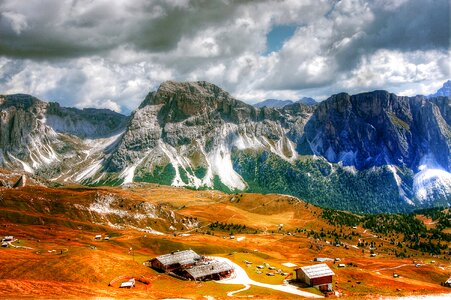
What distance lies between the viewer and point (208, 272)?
13025 centimetres

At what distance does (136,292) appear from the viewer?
99375mm

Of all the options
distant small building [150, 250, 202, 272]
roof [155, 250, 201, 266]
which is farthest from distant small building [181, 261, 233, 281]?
roof [155, 250, 201, 266]

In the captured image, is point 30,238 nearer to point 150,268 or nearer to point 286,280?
point 150,268

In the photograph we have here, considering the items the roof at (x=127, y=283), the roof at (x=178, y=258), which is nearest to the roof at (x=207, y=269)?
the roof at (x=178, y=258)

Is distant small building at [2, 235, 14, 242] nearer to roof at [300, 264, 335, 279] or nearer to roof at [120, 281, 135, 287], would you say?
roof at [120, 281, 135, 287]

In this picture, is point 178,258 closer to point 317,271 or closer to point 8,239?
point 317,271

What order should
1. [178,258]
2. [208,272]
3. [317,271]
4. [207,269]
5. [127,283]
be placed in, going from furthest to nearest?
[178,258], [207,269], [208,272], [317,271], [127,283]

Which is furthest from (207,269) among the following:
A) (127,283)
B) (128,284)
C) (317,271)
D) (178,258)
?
(317,271)

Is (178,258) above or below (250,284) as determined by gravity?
above

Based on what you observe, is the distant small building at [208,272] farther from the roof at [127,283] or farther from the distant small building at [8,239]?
the distant small building at [8,239]

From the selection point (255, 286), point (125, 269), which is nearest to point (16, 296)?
point (125, 269)

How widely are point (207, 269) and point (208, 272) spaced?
2312mm

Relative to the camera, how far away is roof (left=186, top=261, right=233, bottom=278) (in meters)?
129

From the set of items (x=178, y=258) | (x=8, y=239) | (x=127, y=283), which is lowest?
(x=178, y=258)
